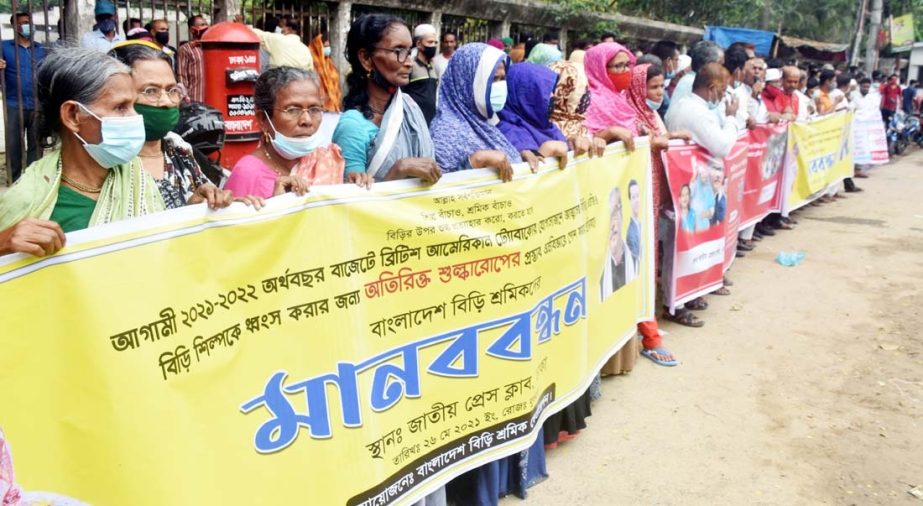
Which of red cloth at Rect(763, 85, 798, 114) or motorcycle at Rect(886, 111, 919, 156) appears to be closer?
red cloth at Rect(763, 85, 798, 114)

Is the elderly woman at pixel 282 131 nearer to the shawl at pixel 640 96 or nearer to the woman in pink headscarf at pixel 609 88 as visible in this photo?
the woman in pink headscarf at pixel 609 88

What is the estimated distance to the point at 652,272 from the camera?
4750mm

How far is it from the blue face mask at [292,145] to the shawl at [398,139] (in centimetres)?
27

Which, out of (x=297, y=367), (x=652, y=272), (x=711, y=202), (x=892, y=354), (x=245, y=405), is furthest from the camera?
(x=711, y=202)

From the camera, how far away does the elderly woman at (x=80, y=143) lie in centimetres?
219

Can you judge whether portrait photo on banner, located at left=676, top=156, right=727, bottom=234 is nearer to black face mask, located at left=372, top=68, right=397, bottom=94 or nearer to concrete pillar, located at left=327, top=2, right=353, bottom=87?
black face mask, located at left=372, top=68, right=397, bottom=94

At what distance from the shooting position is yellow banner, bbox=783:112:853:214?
28.8ft

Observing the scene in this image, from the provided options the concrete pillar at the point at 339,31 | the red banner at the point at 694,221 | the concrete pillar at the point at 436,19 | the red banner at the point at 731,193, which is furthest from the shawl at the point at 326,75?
the red banner at the point at 694,221

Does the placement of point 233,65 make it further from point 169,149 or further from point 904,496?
point 904,496

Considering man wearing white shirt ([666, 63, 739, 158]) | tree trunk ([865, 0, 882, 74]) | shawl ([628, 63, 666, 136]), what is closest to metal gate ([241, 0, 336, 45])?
shawl ([628, 63, 666, 136])

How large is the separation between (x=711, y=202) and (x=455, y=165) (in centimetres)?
304

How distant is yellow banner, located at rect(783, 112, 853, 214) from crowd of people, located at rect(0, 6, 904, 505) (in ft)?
9.11

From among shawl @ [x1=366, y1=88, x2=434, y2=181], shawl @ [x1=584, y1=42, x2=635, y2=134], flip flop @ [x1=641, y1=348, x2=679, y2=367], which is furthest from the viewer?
shawl @ [x1=584, y1=42, x2=635, y2=134]

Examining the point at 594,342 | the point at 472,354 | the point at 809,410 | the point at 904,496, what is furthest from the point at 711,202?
the point at 472,354
